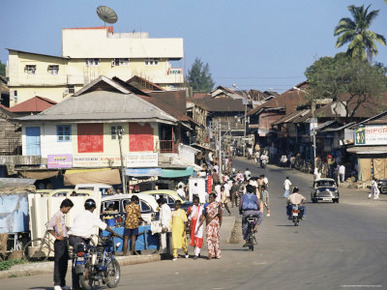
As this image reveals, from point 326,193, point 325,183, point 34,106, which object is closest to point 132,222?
point 326,193

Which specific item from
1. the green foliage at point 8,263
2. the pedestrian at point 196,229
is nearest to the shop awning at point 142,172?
the pedestrian at point 196,229

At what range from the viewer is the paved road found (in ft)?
42.9

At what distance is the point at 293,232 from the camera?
81.1ft

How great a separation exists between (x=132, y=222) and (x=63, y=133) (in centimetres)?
3053

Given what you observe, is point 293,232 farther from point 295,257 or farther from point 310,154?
point 310,154

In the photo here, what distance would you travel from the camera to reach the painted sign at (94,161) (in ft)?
156

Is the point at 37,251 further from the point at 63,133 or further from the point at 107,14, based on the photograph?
the point at 107,14

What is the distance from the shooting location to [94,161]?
4759cm

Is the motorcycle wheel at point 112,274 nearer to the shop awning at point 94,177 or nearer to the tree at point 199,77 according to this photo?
the shop awning at point 94,177

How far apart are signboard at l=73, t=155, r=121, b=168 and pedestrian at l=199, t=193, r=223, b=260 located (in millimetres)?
30040

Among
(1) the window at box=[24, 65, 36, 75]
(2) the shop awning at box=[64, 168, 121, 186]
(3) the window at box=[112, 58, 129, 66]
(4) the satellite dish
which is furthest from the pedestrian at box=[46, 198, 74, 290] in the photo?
(3) the window at box=[112, 58, 129, 66]

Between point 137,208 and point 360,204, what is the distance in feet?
81.8

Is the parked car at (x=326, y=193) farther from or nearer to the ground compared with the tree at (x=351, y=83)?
nearer to the ground

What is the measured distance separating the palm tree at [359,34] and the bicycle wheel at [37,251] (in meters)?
70.6
